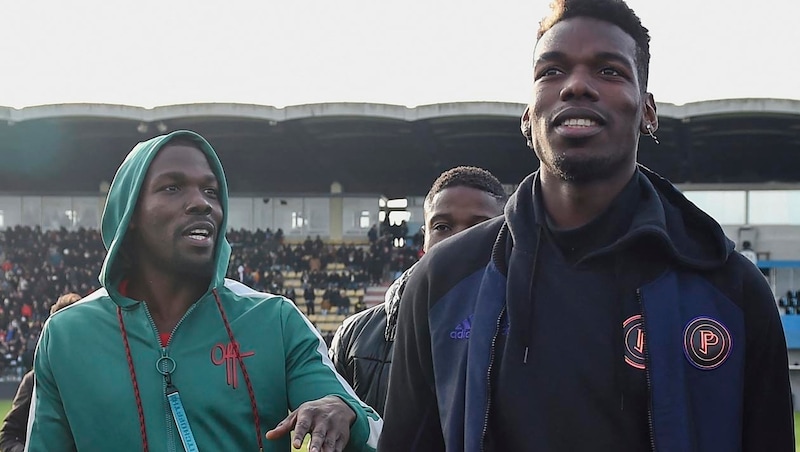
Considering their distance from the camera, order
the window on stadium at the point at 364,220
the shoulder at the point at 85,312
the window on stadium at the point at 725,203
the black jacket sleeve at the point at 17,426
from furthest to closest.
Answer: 1. the window on stadium at the point at 364,220
2. the window on stadium at the point at 725,203
3. the black jacket sleeve at the point at 17,426
4. the shoulder at the point at 85,312

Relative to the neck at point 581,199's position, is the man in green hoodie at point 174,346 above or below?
below

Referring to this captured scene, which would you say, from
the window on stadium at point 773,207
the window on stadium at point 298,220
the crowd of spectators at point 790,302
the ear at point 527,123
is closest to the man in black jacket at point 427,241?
the ear at point 527,123

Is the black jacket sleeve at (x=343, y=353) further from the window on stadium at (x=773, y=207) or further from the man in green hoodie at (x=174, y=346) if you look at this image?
the window on stadium at (x=773, y=207)

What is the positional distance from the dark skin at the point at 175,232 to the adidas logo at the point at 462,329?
1118 mm

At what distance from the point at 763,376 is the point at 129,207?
1.81 m

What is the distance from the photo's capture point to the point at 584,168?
1837 mm

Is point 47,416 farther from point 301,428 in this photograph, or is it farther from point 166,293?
point 301,428

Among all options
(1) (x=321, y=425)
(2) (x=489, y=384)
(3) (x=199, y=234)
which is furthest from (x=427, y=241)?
(2) (x=489, y=384)

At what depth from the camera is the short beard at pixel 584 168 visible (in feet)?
6.02

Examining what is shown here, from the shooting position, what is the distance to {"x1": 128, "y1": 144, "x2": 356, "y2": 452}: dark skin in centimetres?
271

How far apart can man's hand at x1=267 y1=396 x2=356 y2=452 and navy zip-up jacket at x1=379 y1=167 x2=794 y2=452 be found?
25cm

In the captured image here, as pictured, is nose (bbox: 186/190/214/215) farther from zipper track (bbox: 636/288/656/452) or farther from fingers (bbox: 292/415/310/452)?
zipper track (bbox: 636/288/656/452)

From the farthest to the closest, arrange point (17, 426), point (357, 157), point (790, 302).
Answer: point (357, 157) < point (790, 302) < point (17, 426)

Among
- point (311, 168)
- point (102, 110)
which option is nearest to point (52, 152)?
point (102, 110)
